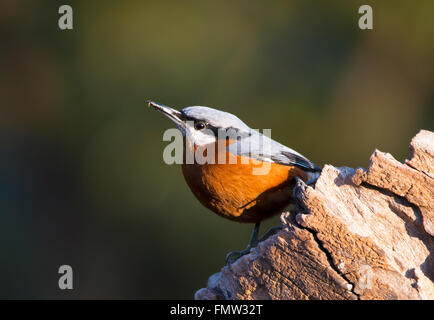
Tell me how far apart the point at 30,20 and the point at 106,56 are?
135cm

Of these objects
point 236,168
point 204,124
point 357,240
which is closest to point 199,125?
point 204,124

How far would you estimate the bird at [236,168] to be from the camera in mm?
3875

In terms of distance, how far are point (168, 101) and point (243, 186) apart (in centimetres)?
339

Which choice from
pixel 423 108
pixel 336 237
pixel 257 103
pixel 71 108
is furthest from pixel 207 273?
pixel 336 237

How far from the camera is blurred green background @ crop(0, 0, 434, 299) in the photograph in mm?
7055

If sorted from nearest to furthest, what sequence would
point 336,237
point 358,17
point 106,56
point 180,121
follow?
point 336,237
point 180,121
point 358,17
point 106,56

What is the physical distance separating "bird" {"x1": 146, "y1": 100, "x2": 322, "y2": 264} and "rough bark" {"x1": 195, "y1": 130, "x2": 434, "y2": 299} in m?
0.63

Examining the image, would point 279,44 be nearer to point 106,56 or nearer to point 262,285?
point 106,56

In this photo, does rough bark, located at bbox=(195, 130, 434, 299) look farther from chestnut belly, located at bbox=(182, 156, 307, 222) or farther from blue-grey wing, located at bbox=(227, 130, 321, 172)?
blue-grey wing, located at bbox=(227, 130, 321, 172)

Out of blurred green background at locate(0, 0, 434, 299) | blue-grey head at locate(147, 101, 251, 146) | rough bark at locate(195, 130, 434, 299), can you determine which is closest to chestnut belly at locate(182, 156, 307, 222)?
blue-grey head at locate(147, 101, 251, 146)

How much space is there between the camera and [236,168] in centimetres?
388

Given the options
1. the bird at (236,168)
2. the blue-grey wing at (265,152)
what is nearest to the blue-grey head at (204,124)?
the bird at (236,168)

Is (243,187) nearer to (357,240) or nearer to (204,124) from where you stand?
(204,124)

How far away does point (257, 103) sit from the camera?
283 inches
